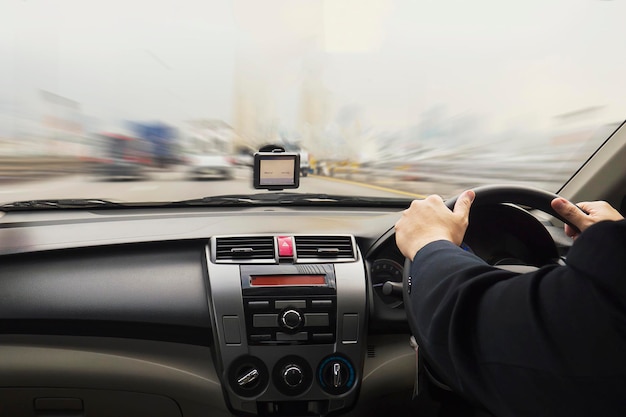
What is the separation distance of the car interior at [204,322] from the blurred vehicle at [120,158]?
53 cm

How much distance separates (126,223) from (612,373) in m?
2.50

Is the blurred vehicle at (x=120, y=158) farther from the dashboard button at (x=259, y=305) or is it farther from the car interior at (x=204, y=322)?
the dashboard button at (x=259, y=305)

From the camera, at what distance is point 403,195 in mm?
3516

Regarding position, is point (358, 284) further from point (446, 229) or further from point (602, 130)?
point (602, 130)

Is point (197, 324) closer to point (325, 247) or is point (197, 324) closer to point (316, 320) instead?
point (316, 320)

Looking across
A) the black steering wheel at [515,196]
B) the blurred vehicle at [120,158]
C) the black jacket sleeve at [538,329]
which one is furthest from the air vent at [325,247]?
the black jacket sleeve at [538,329]

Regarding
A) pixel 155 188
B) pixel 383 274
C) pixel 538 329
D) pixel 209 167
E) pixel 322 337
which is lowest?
pixel 322 337

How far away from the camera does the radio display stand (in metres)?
2.88

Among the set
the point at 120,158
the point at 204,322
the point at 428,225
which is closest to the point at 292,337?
the point at 204,322

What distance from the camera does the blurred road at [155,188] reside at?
328cm

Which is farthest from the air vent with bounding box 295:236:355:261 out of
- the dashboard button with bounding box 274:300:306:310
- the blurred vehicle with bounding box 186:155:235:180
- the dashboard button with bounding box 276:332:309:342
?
the blurred vehicle with bounding box 186:155:235:180

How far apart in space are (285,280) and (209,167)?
3.19 feet

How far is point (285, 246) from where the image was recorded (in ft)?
9.82

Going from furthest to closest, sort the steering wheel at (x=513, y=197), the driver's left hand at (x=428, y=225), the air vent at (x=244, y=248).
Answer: the air vent at (x=244, y=248) < the steering wheel at (x=513, y=197) < the driver's left hand at (x=428, y=225)
